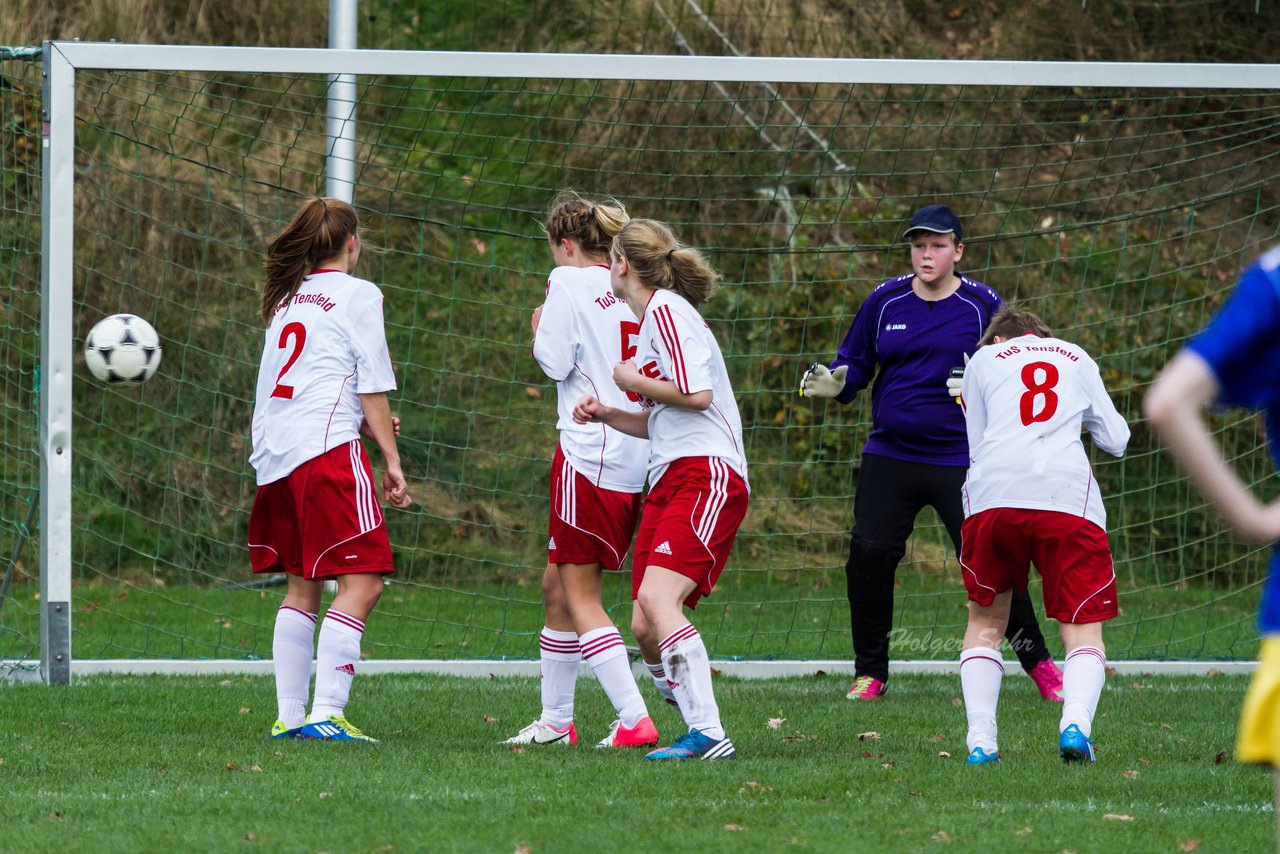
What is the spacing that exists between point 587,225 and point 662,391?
Result: 3.01 ft

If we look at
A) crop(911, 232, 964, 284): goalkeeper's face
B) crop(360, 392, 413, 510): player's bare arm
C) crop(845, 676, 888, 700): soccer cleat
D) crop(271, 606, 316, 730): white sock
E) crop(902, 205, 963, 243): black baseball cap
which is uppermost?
crop(902, 205, 963, 243): black baseball cap

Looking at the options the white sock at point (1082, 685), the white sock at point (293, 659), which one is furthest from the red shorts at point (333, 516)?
the white sock at point (1082, 685)

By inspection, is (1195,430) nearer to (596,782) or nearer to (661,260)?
(596,782)

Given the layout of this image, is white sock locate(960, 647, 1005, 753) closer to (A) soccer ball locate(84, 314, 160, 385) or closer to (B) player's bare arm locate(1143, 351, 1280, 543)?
(B) player's bare arm locate(1143, 351, 1280, 543)

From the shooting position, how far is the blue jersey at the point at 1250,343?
7.39 feet

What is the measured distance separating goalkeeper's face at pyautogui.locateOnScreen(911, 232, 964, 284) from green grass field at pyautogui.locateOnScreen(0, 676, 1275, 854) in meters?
1.87

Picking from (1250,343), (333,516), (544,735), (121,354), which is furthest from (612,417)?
(1250,343)

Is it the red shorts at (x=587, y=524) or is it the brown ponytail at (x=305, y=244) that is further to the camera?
the brown ponytail at (x=305, y=244)

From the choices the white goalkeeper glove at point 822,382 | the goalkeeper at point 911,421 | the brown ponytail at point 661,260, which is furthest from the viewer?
the goalkeeper at point 911,421

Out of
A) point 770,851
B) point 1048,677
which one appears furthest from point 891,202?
point 770,851

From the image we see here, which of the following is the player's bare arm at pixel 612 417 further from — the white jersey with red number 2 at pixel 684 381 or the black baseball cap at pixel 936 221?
the black baseball cap at pixel 936 221

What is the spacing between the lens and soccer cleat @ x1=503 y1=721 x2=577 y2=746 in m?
5.55

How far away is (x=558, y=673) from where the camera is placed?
5543mm

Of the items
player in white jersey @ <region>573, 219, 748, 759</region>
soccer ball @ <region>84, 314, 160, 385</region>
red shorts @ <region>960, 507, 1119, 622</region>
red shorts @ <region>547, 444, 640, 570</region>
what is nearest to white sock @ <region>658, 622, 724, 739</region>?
player in white jersey @ <region>573, 219, 748, 759</region>
